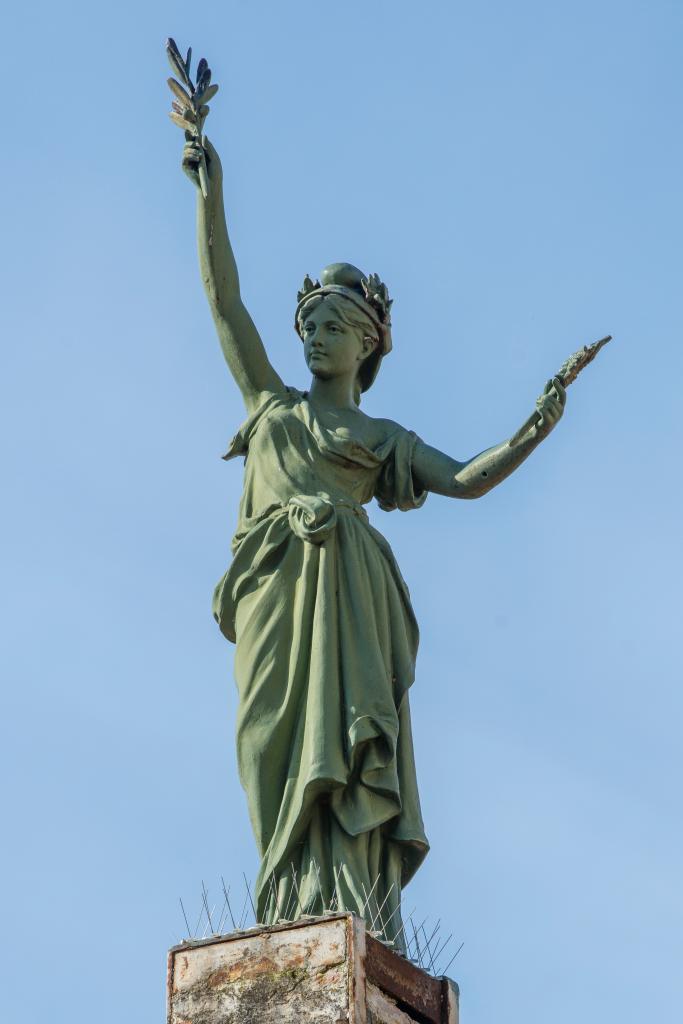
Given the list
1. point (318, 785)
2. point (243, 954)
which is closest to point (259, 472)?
point (318, 785)

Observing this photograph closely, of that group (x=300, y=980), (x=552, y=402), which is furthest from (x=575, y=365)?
(x=300, y=980)

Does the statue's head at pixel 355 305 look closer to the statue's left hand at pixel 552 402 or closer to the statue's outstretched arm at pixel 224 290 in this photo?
the statue's outstretched arm at pixel 224 290

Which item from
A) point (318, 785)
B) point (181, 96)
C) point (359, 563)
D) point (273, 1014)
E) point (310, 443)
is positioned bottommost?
point (273, 1014)

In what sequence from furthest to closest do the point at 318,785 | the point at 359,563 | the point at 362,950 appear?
the point at 359,563
the point at 318,785
the point at 362,950

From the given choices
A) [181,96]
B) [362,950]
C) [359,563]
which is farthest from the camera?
[181,96]

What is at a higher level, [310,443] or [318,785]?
[310,443]

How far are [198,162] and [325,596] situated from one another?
2987mm

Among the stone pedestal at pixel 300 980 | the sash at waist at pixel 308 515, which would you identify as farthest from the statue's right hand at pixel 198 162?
the stone pedestal at pixel 300 980

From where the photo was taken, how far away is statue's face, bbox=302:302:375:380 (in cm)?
1498

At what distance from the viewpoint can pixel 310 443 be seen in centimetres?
1455

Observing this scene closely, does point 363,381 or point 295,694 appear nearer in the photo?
point 295,694

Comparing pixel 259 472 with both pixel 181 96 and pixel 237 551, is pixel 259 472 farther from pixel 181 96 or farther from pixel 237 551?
pixel 181 96

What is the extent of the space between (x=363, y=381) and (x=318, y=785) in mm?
3288

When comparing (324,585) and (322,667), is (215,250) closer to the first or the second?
(324,585)
